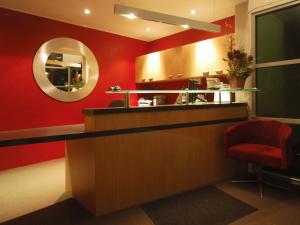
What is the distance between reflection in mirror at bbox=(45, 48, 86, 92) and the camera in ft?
15.4

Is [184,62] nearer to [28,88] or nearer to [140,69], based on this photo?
[140,69]

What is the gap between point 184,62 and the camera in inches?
195

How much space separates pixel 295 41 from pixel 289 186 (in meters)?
2.05

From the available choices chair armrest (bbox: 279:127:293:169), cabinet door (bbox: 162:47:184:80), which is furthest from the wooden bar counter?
cabinet door (bbox: 162:47:184:80)

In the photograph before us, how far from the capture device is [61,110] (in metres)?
4.90

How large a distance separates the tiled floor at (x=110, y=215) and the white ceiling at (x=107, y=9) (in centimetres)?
285

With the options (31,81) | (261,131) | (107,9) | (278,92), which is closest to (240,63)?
(278,92)

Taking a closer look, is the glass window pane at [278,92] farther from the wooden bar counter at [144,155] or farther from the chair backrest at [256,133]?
the wooden bar counter at [144,155]

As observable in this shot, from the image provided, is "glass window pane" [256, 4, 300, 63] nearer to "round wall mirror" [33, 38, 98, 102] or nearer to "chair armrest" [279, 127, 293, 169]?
"chair armrest" [279, 127, 293, 169]

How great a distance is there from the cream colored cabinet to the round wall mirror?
1.26m

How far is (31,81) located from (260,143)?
411 cm

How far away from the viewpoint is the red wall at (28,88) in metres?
4.20

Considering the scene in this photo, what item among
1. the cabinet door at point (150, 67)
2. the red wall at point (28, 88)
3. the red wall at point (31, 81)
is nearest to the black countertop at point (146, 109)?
the red wall at point (31, 81)

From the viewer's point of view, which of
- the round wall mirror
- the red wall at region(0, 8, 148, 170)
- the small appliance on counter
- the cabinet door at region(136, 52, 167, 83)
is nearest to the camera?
the red wall at region(0, 8, 148, 170)
